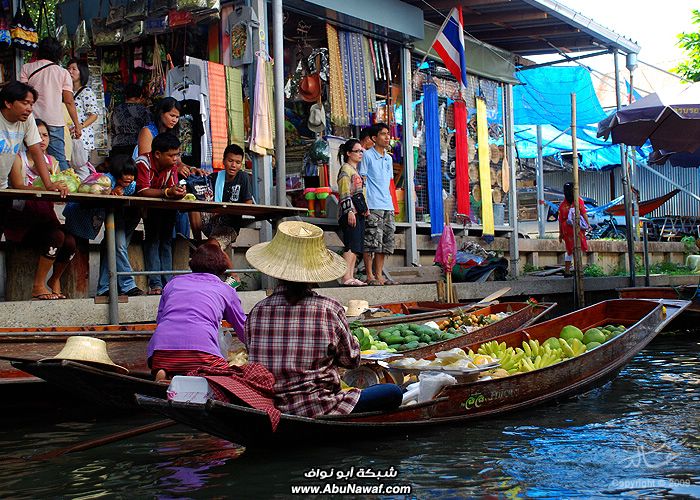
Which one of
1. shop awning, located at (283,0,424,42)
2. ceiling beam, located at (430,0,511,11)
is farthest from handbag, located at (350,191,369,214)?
ceiling beam, located at (430,0,511,11)

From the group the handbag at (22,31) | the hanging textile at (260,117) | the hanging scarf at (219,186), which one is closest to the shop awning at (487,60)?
the hanging textile at (260,117)

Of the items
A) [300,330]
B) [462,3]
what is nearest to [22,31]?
[462,3]

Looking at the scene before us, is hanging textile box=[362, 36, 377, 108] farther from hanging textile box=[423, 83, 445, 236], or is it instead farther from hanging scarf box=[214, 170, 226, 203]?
hanging scarf box=[214, 170, 226, 203]

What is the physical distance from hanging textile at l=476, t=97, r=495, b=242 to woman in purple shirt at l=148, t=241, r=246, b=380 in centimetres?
873

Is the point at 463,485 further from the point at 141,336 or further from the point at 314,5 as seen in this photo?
the point at 314,5

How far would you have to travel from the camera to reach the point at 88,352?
204 inches

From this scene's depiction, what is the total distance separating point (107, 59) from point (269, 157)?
2.54 m

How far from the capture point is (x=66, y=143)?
8773 mm

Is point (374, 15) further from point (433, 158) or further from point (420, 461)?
point (420, 461)

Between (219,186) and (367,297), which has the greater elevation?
(219,186)

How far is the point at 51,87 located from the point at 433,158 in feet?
19.5

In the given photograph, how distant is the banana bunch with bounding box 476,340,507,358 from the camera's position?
22.2ft

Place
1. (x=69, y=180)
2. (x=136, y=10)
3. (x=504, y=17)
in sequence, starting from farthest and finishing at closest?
(x=504, y=17)
(x=136, y=10)
(x=69, y=180)

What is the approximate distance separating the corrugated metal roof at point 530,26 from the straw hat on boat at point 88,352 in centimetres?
781
